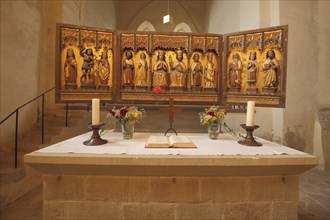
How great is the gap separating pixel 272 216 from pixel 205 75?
1976 millimetres

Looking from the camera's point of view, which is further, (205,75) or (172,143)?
(205,75)

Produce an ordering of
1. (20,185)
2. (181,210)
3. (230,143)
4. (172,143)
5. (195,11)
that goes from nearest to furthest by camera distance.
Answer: (181,210) → (172,143) → (230,143) → (20,185) → (195,11)

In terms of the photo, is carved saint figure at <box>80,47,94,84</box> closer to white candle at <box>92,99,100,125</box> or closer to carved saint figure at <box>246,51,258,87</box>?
white candle at <box>92,99,100,125</box>

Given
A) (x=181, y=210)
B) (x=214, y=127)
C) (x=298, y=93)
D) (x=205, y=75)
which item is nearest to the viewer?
(x=181, y=210)

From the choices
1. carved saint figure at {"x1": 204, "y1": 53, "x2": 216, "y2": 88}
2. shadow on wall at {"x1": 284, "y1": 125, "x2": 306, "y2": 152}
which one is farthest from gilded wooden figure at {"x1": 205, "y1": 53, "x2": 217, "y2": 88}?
shadow on wall at {"x1": 284, "y1": 125, "x2": 306, "y2": 152}

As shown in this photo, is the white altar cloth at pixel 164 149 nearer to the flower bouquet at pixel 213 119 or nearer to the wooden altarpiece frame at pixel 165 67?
the flower bouquet at pixel 213 119

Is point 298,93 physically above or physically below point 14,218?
above

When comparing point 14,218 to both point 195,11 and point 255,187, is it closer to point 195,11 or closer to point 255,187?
point 255,187

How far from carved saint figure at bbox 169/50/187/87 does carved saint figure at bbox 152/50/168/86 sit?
11cm

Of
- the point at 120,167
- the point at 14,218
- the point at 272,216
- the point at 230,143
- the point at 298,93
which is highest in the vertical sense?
the point at 298,93

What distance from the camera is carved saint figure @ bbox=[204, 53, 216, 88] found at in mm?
3127

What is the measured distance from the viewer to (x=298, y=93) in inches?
198

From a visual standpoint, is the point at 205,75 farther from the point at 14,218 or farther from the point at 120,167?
the point at 14,218

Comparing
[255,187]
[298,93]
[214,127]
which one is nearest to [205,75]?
[214,127]
